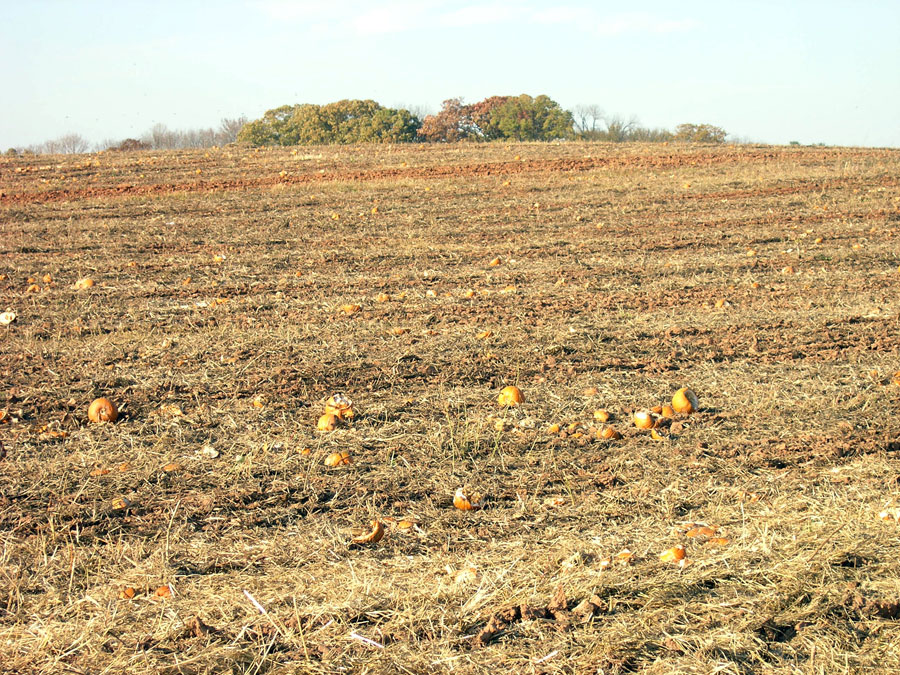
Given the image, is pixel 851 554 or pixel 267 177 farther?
pixel 267 177

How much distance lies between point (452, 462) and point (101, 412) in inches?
90.9

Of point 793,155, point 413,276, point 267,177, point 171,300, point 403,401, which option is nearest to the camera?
point 403,401

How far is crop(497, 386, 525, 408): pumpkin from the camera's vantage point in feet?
16.1

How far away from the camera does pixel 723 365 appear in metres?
5.72

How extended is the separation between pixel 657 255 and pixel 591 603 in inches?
326

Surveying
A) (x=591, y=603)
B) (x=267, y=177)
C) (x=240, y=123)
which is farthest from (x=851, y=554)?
(x=240, y=123)

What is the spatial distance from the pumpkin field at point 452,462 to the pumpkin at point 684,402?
0.8 inches

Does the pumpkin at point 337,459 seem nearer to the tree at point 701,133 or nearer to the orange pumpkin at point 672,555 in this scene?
the orange pumpkin at point 672,555

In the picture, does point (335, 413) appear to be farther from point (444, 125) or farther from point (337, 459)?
point (444, 125)

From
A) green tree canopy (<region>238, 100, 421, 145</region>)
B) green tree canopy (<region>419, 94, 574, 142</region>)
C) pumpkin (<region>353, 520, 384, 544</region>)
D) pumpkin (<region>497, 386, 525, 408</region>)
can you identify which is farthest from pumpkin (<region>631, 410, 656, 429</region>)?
green tree canopy (<region>419, 94, 574, 142</region>)

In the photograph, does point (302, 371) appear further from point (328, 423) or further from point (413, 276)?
point (413, 276)

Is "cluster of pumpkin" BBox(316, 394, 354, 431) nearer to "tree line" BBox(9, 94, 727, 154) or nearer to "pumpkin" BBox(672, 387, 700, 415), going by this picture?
"pumpkin" BBox(672, 387, 700, 415)

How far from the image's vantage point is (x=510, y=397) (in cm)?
493

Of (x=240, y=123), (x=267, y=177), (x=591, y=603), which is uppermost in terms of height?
(x=240, y=123)
